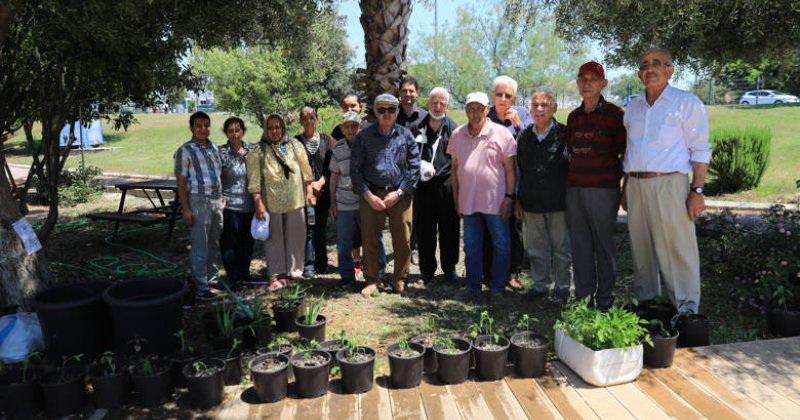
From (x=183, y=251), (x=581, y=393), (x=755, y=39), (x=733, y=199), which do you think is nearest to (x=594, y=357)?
(x=581, y=393)

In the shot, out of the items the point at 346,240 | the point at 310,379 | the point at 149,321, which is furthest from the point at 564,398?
the point at 346,240

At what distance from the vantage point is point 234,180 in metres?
5.53

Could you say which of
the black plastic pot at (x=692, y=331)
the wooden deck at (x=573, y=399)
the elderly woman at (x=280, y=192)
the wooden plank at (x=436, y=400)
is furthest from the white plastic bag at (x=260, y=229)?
the black plastic pot at (x=692, y=331)

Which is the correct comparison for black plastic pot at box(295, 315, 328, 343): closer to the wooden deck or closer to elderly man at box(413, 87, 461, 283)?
the wooden deck

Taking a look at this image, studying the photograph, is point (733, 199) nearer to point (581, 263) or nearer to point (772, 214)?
point (772, 214)

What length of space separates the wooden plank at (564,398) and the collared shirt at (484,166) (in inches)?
65.2

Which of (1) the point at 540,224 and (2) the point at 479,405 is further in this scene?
(1) the point at 540,224

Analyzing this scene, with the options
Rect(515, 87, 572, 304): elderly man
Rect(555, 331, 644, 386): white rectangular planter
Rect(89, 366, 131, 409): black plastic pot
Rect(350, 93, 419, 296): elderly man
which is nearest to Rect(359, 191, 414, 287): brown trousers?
Rect(350, 93, 419, 296): elderly man

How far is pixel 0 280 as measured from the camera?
4367mm

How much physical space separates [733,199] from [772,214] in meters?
5.35

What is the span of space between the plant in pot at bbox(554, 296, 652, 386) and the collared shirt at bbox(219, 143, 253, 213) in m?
3.38

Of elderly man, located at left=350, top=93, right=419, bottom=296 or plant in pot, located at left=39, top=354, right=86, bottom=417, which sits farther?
elderly man, located at left=350, top=93, right=419, bottom=296

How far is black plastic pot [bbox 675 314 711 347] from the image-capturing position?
12.9ft

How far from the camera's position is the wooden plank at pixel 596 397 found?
314 cm
